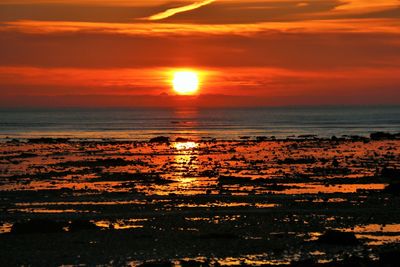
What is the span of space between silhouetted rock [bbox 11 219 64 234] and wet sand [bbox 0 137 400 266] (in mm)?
35

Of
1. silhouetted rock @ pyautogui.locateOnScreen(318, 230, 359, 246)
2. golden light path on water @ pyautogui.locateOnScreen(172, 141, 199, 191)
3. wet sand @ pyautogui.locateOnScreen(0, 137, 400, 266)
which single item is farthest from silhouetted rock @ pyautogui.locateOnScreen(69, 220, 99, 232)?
golden light path on water @ pyautogui.locateOnScreen(172, 141, 199, 191)

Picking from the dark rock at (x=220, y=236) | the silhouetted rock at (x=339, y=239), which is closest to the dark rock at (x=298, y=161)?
the dark rock at (x=220, y=236)

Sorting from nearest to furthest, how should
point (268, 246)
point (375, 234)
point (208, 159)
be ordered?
point (268, 246)
point (375, 234)
point (208, 159)

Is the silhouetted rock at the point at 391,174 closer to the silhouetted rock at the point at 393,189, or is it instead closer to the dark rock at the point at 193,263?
the silhouetted rock at the point at 393,189

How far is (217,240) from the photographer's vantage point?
2425 cm

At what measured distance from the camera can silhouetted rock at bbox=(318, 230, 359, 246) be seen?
75.5 feet

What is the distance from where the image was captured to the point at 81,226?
2662 cm

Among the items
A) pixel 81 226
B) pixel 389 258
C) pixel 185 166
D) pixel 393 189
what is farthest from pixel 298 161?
pixel 389 258

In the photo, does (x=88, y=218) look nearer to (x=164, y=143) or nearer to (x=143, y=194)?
(x=143, y=194)

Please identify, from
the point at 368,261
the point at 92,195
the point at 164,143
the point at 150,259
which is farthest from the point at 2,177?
the point at 164,143

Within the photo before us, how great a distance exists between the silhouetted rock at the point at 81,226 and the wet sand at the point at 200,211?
0.04m

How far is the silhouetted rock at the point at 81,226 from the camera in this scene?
26.4m

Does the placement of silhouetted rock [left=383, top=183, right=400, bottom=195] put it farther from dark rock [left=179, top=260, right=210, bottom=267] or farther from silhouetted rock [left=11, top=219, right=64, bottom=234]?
dark rock [left=179, top=260, right=210, bottom=267]

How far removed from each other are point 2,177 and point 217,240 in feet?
89.4
